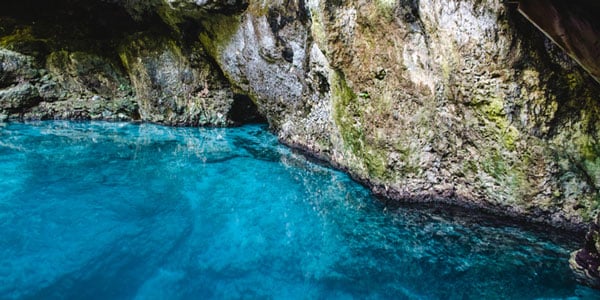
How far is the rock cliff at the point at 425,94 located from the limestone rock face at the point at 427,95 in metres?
0.02

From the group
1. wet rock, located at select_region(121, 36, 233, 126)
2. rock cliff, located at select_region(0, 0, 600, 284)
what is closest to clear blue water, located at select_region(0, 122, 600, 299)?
rock cliff, located at select_region(0, 0, 600, 284)

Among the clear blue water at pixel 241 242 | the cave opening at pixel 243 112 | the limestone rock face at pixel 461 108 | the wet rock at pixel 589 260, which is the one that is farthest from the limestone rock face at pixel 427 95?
the cave opening at pixel 243 112

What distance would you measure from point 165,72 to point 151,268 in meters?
10.5

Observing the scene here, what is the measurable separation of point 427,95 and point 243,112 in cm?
955

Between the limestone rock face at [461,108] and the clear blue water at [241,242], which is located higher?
the limestone rock face at [461,108]

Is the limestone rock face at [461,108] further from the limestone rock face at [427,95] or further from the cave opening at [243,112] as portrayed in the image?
the cave opening at [243,112]

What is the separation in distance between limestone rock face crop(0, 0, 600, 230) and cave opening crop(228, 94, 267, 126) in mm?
2317

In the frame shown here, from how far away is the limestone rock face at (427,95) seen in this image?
4.19m

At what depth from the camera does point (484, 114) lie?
4.68 m

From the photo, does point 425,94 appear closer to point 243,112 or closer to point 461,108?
point 461,108

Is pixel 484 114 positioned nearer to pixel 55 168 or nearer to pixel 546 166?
pixel 546 166

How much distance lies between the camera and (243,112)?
1392 centimetres

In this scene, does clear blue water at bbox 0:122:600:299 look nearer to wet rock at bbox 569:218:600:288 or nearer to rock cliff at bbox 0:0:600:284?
wet rock at bbox 569:218:600:288

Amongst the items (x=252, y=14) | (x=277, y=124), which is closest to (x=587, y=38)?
(x=252, y=14)
